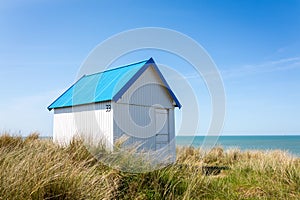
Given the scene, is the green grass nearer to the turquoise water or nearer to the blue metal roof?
the blue metal roof

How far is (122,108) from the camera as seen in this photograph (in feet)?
40.0

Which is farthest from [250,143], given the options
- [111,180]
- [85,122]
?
[111,180]

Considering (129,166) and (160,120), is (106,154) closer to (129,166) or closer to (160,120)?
(129,166)

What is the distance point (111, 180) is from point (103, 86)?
7.97 metres

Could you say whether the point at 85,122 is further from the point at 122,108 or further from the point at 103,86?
the point at 122,108

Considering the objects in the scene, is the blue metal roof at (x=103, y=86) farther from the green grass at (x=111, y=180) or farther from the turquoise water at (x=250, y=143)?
the green grass at (x=111, y=180)

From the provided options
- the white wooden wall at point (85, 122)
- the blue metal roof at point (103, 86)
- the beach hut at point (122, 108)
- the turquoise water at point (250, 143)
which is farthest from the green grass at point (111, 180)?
the turquoise water at point (250, 143)

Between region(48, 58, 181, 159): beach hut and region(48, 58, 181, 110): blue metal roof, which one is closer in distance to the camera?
region(48, 58, 181, 159): beach hut

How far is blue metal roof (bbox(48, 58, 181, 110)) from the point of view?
12.2 metres

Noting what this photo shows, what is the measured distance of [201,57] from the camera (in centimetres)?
1048

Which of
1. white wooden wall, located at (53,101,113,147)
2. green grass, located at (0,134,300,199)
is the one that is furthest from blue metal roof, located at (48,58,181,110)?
green grass, located at (0,134,300,199)

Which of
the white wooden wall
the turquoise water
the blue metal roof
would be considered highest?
the blue metal roof

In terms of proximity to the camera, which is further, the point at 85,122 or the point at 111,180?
the point at 85,122

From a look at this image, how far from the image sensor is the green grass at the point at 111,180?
416 cm
